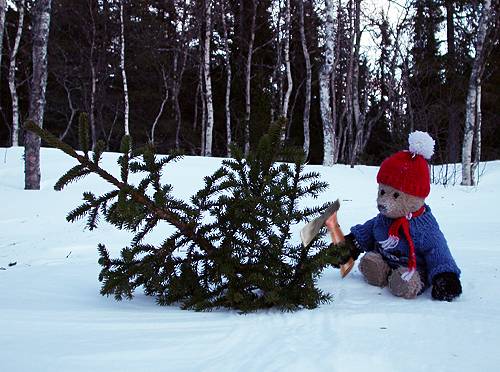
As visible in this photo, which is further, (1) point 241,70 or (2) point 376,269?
(1) point 241,70

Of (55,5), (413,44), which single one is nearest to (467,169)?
(413,44)


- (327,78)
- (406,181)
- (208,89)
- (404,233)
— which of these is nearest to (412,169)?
(406,181)

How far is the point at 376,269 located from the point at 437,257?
39 centimetres

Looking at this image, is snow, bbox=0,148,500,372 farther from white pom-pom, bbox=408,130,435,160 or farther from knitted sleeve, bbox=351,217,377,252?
white pom-pom, bbox=408,130,435,160

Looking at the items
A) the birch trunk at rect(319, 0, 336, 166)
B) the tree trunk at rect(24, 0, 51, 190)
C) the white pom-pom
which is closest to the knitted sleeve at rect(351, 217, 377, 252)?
the white pom-pom

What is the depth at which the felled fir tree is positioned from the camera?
2656 mm

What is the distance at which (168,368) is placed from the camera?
174 centimetres

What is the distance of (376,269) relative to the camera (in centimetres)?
310

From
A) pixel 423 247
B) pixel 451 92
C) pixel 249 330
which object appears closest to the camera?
pixel 249 330

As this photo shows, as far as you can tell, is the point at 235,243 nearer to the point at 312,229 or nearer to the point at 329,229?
the point at 312,229

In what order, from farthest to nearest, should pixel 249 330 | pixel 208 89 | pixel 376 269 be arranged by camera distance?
pixel 208 89 < pixel 376 269 < pixel 249 330

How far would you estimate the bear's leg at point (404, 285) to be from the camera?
2846 mm

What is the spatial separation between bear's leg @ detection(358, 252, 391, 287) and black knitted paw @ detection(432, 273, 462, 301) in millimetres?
358

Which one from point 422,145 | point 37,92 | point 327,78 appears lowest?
point 422,145
